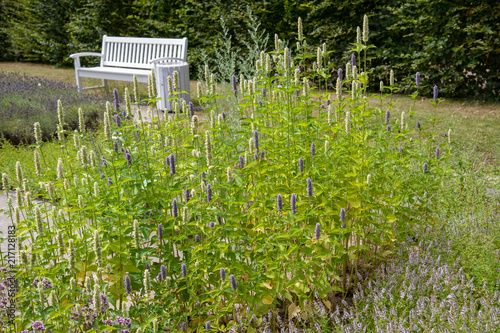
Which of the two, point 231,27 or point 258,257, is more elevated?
point 231,27

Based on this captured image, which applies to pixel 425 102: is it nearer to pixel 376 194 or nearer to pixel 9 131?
pixel 376 194

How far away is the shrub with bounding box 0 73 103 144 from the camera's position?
20.2ft

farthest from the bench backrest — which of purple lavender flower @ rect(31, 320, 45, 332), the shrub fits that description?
purple lavender flower @ rect(31, 320, 45, 332)

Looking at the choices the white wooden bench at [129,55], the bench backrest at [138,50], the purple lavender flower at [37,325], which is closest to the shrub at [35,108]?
the white wooden bench at [129,55]

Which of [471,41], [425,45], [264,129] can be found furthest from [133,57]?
[264,129]

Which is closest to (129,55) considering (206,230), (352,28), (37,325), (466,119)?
(352,28)

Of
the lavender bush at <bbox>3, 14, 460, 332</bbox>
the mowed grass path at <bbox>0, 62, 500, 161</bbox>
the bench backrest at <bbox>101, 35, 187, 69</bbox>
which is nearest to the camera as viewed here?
the lavender bush at <bbox>3, 14, 460, 332</bbox>

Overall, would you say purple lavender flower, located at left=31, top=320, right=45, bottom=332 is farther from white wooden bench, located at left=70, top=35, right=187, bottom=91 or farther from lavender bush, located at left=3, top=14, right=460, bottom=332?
white wooden bench, located at left=70, top=35, right=187, bottom=91

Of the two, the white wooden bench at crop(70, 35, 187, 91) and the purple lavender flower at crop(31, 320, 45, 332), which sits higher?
the white wooden bench at crop(70, 35, 187, 91)

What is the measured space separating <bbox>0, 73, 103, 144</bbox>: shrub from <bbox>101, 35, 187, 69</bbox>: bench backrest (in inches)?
59.9

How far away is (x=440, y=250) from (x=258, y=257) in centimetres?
118

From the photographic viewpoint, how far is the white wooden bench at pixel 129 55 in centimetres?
859

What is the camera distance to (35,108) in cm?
669

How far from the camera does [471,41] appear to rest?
711 cm
